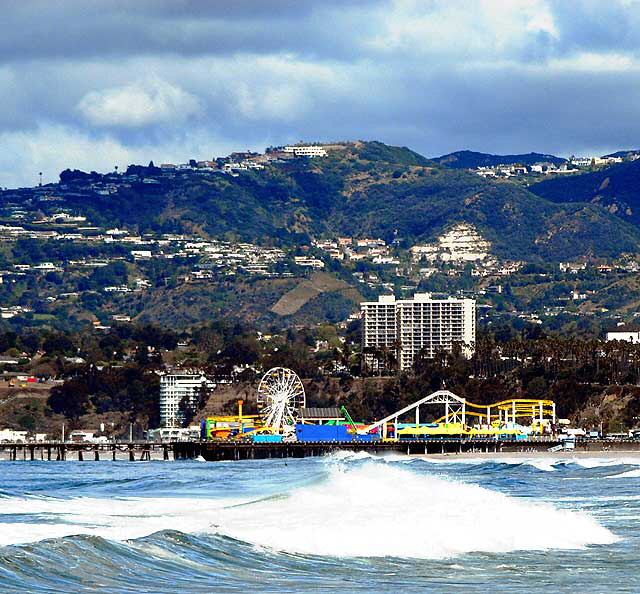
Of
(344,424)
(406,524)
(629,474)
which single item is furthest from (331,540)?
(344,424)

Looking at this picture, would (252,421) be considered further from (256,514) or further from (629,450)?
(256,514)

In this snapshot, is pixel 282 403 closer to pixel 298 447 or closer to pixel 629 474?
pixel 298 447

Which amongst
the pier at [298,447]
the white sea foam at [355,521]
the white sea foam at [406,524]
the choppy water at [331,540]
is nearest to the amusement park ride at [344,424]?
the pier at [298,447]

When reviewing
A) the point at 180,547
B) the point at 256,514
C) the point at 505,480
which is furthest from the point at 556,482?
the point at 180,547

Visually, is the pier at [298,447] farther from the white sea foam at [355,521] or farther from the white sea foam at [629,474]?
the white sea foam at [355,521]

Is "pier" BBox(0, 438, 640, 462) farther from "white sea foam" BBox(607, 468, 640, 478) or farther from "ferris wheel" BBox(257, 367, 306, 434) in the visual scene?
"white sea foam" BBox(607, 468, 640, 478)

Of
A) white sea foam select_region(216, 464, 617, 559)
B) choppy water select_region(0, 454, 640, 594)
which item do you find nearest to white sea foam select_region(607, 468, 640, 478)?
choppy water select_region(0, 454, 640, 594)
